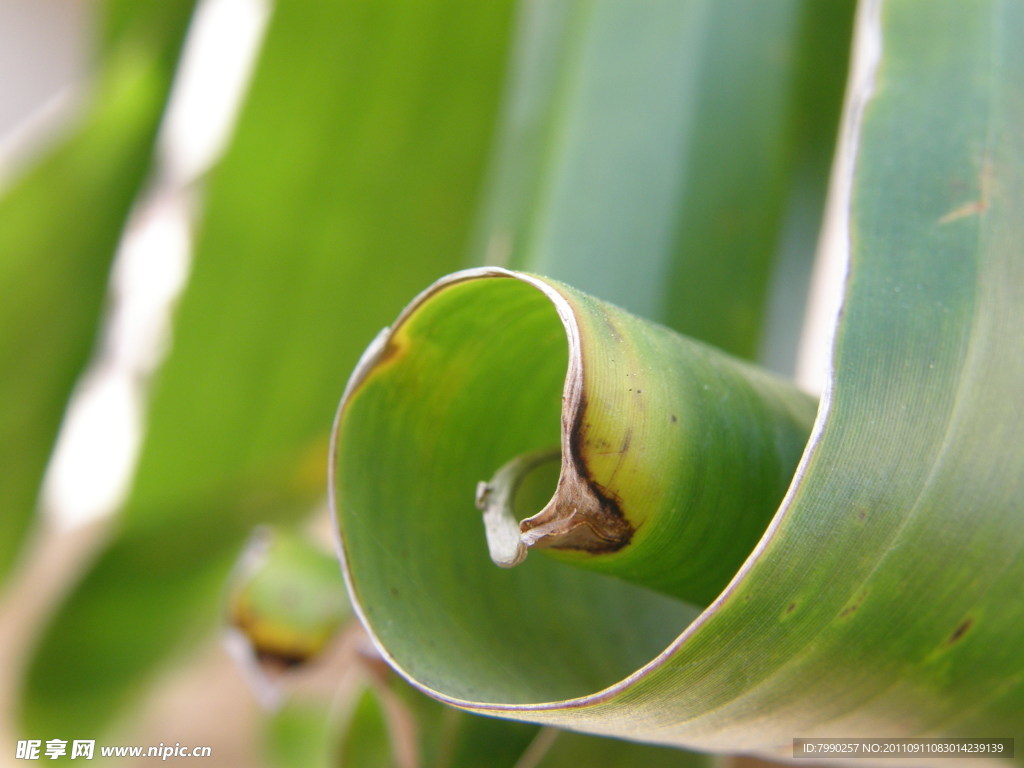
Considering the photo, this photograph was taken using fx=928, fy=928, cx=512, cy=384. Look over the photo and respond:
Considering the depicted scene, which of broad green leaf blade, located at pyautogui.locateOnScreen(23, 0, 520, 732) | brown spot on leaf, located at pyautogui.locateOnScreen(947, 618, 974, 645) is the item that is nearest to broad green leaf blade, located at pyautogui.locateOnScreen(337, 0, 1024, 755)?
brown spot on leaf, located at pyautogui.locateOnScreen(947, 618, 974, 645)

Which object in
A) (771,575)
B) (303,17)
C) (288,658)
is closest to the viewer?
(771,575)

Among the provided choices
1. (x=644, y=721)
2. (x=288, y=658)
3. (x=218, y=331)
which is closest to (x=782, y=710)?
(x=644, y=721)

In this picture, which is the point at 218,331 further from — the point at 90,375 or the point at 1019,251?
the point at 1019,251

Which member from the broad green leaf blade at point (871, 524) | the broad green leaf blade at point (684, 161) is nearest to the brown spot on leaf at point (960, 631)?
the broad green leaf blade at point (871, 524)

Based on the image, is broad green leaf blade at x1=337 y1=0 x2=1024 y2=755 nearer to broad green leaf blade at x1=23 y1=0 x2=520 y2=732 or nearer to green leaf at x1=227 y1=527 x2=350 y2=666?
green leaf at x1=227 y1=527 x2=350 y2=666

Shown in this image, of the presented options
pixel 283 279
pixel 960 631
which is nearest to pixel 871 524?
pixel 960 631

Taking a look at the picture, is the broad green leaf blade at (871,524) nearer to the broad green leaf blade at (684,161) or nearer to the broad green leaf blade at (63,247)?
the broad green leaf blade at (684,161)
